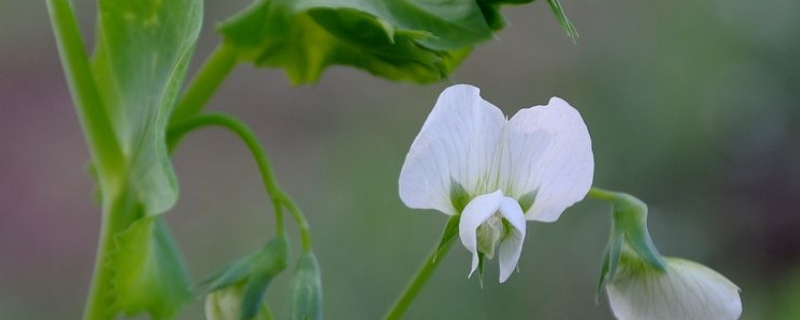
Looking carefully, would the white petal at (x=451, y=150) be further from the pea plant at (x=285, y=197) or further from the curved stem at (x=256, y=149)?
the curved stem at (x=256, y=149)

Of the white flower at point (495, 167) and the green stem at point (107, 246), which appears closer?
the white flower at point (495, 167)

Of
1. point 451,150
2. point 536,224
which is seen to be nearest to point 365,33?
point 451,150

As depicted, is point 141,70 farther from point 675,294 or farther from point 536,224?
point 536,224

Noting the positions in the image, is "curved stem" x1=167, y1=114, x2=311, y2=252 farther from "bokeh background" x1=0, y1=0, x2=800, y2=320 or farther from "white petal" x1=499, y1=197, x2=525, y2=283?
"bokeh background" x1=0, y1=0, x2=800, y2=320

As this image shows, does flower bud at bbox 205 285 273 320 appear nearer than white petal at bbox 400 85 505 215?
No

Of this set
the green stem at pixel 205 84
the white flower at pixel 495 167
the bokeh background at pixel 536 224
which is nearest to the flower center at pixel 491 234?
the white flower at pixel 495 167

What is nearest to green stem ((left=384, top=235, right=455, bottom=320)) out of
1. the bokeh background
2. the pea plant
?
the pea plant
